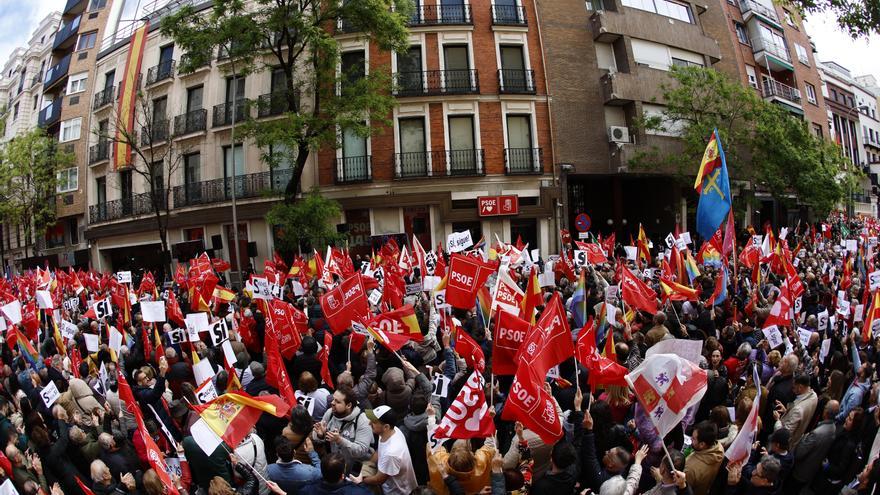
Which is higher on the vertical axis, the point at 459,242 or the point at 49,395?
the point at 459,242

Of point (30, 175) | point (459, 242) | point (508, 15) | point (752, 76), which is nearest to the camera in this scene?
point (459, 242)

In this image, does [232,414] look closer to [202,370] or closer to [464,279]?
[202,370]

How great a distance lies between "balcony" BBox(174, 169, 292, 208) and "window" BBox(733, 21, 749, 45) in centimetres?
2634

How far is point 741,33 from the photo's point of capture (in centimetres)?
3541

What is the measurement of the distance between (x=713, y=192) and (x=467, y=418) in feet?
24.7

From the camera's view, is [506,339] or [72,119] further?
[72,119]

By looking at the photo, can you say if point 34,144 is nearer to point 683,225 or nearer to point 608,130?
point 608,130

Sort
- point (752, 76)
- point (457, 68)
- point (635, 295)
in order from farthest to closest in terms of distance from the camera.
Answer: point (752, 76) < point (457, 68) < point (635, 295)

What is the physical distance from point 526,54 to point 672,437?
73.3ft

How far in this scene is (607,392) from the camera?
6.16 metres

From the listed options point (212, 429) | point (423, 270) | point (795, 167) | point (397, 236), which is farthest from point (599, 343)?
point (795, 167)

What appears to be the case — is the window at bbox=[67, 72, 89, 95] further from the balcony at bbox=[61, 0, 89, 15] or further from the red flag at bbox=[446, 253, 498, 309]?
the red flag at bbox=[446, 253, 498, 309]

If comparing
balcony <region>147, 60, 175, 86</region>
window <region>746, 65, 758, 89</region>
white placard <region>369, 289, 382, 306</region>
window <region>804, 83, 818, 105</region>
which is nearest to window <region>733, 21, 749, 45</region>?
window <region>746, 65, 758, 89</region>

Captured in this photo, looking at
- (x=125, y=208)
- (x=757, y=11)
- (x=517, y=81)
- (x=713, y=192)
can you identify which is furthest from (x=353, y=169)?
(x=757, y=11)
